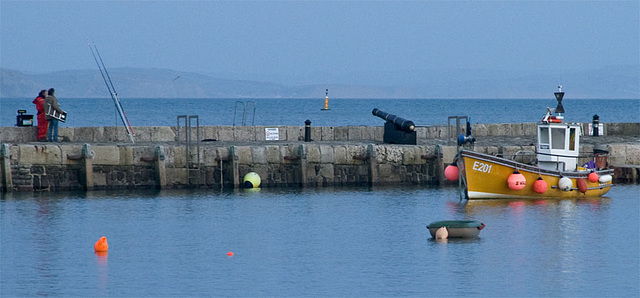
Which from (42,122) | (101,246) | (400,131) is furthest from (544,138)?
(42,122)

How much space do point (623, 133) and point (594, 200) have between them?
31.3ft

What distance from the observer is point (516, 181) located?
2595 centimetres

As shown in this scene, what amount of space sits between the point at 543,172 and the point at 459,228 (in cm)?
566

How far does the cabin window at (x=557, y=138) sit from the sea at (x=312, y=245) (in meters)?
1.55

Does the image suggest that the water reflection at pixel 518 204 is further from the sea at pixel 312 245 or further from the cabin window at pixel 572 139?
the cabin window at pixel 572 139

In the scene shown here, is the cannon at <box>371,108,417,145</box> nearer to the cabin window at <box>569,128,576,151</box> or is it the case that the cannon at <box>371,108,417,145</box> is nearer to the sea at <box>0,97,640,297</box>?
the sea at <box>0,97,640,297</box>

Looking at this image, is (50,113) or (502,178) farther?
(50,113)

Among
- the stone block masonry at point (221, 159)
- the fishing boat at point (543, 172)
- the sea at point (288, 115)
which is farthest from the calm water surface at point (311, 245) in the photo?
the sea at point (288, 115)

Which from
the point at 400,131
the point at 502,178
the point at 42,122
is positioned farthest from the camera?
the point at 400,131

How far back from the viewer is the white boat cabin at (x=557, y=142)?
2653cm

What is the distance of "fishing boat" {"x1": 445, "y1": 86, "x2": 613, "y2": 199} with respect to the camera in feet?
85.5

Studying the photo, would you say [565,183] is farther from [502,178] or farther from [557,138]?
[502,178]

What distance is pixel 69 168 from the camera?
27125mm

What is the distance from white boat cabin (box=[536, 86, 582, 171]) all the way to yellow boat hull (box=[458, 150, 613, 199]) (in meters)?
0.37
